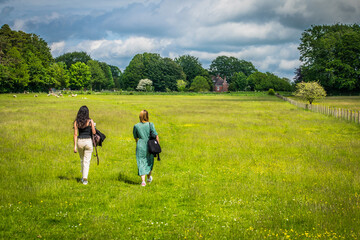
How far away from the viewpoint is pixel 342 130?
2580 cm

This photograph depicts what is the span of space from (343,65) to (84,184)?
4065 inches

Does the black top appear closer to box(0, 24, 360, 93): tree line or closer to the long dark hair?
the long dark hair

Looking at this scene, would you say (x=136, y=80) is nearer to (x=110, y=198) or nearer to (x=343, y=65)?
(x=343, y=65)

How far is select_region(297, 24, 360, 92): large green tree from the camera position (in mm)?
98000

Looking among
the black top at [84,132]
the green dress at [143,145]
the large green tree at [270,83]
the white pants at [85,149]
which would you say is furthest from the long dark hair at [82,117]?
the large green tree at [270,83]

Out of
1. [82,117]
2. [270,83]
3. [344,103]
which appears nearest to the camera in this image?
[82,117]

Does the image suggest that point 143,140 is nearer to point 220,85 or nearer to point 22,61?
point 22,61

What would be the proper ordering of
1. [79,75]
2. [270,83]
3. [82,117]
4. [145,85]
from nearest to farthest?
[82,117] < [79,75] < [270,83] < [145,85]

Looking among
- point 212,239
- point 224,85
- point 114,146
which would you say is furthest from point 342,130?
point 224,85

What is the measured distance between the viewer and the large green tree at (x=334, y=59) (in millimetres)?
98000

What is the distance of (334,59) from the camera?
10031cm

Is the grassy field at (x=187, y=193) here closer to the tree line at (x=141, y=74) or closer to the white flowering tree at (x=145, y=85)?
the tree line at (x=141, y=74)

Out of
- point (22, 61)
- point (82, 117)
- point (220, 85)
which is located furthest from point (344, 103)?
point (220, 85)

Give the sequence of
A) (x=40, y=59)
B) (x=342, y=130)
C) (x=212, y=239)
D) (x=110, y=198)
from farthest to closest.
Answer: (x=40, y=59) < (x=342, y=130) < (x=110, y=198) < (x=212, y=239)
